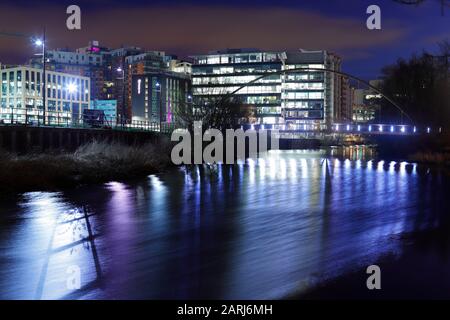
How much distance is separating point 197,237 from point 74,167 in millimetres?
19107

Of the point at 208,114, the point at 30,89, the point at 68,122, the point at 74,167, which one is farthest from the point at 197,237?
the point at 30,89

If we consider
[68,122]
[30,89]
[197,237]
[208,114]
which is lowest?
[197,237]

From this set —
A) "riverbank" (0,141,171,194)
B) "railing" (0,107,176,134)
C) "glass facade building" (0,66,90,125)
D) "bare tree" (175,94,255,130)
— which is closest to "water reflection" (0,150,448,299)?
"riverbank" (0,141,171,194)

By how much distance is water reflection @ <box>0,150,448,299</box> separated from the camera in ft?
40.1

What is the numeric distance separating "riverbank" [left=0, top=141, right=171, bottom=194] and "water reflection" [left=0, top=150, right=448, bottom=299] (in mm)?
1888

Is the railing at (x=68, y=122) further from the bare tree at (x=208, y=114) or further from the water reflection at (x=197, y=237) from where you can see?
the water reflection at (x=197, y=237)

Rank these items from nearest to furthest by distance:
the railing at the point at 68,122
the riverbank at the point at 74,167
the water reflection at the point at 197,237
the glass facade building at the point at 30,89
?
the water reflection at the point at 197,237, the riverbank at the point at 74,167, the railing at the point at 68,122, the glass facade building at the point at 30,89

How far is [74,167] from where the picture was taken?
115 feet

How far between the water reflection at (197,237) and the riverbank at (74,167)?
1888 millimetres

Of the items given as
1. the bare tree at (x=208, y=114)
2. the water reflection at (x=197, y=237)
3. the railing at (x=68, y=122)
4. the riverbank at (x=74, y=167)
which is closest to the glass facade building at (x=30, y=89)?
the railing at (x=68, y=122)

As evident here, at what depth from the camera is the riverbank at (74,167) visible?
29672mm

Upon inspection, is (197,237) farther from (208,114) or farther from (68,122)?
(208,114)

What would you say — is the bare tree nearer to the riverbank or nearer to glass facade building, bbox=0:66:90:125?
the riverbank
